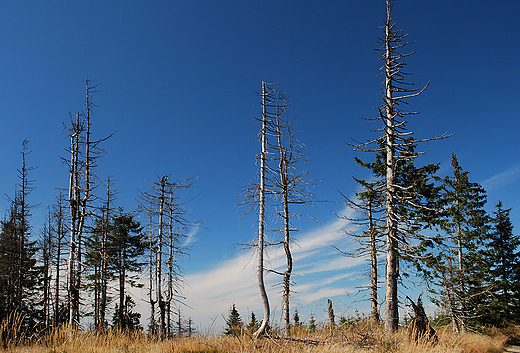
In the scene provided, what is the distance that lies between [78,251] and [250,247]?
7081 millimetres

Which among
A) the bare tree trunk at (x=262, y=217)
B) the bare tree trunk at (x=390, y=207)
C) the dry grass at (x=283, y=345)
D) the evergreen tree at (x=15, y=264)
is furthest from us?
the evergreen tree at (x=15, y=264)

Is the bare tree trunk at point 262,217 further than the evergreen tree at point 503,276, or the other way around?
the evergreen tree at point 503,276

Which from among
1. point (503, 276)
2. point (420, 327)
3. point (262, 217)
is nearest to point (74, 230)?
point (262, 217)

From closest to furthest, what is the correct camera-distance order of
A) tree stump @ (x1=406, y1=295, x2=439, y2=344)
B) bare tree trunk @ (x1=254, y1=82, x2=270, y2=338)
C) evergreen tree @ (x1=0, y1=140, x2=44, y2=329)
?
tree stump @ (x1=406, y1=295, x2=439, y2=344), bare tree trunk @ (x1=254, y1=82, x2=270, y2=338), evergreen tree @ (x1=0, y1=140, x2=44, y2=329)

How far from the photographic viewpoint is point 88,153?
45.7ft

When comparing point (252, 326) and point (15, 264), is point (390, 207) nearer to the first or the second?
point (252, 326)

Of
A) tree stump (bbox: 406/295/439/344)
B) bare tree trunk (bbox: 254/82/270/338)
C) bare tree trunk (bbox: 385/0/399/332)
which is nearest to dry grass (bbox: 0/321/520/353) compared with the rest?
tree stump (bbox: 406/295/439/344)

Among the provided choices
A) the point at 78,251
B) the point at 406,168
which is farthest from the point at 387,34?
the point at 78,251

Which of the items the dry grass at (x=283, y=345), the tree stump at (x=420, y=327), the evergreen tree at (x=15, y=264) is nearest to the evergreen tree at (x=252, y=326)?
the dry grass at (x=283, y=345)

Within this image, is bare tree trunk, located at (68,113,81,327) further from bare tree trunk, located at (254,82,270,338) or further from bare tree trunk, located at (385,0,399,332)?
bare tree trunk, located at (385,0,399,332)

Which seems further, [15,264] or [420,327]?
[15,264]

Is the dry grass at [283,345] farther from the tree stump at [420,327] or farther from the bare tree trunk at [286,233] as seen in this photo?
the bare tree trunk at [286,233]

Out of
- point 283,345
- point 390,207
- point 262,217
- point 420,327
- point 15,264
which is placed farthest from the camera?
point 15,264

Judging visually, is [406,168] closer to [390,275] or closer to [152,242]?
[390,275]
